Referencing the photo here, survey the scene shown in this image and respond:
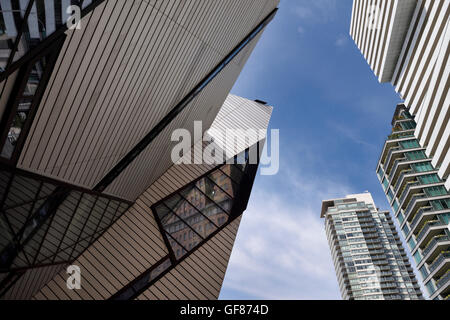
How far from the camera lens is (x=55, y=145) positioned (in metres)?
6.40

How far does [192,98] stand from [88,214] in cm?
704

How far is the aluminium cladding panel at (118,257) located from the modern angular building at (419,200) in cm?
3290

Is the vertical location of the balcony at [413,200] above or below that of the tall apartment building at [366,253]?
below

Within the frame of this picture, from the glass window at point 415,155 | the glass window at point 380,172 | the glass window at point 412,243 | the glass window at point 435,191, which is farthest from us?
the glass window at point 380,172

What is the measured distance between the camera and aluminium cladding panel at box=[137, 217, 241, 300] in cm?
1117

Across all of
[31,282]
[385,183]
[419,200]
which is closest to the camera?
[31,282]

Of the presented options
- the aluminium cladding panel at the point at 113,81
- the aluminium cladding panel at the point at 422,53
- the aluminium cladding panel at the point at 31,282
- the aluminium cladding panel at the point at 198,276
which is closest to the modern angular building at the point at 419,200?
the aluminium cladding panel at the point at 422,53

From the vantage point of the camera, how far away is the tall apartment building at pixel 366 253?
89.6m

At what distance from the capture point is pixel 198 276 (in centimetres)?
1218

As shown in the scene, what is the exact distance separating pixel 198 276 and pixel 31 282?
240 inches

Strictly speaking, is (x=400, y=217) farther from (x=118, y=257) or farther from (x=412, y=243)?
(x=118, y=257)

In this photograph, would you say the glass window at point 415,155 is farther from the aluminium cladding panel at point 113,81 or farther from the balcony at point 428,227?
the aluminium cladding panel at point 113,81

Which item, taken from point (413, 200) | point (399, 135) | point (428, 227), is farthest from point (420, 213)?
point (399, 135)

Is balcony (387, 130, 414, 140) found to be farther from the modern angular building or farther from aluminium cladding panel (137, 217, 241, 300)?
aluminium cladding panel (137, 217, 241, 300)
